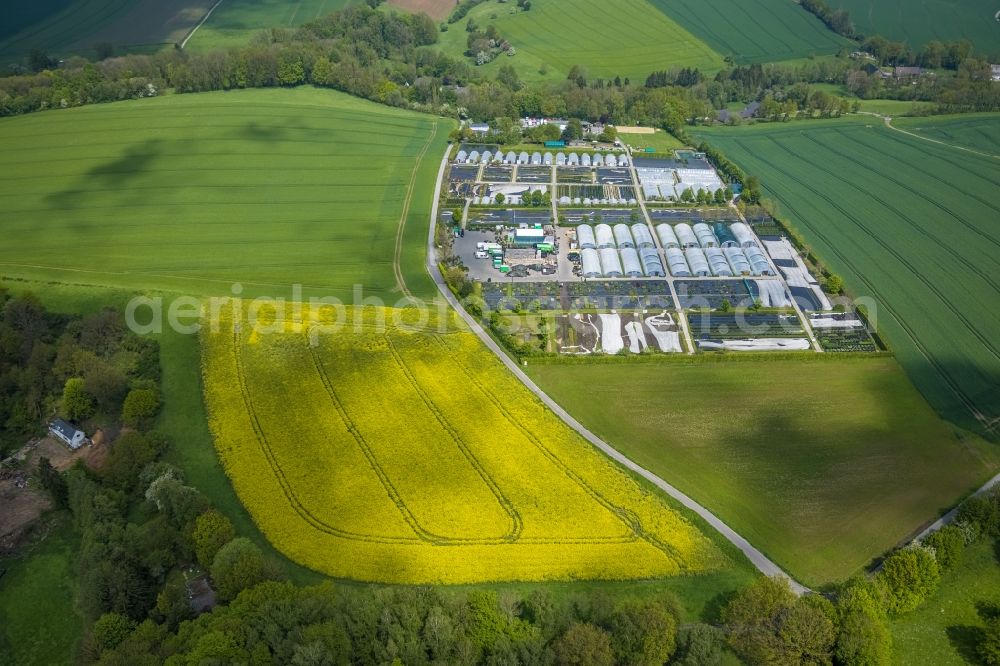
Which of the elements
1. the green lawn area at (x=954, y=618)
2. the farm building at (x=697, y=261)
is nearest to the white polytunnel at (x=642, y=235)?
the farm building at (x=697, y=261)

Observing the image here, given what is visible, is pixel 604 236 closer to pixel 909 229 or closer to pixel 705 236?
pixel 705 236

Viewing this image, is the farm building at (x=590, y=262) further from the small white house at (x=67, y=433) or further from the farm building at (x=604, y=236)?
the small white house at (x=67, y=433)

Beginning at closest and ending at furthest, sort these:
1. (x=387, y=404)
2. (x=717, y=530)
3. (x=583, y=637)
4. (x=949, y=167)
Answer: (x=583, y=637)
(x=717, y=530)
(x=387, y=404)
(x=949, y=167)

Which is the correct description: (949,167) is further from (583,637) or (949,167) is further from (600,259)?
(583,637)

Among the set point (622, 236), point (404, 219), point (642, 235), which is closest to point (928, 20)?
point (642, 235)

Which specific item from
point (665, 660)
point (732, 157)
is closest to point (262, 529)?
point (665, 660)

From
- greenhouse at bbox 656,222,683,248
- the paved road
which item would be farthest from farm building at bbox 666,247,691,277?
the paved road
